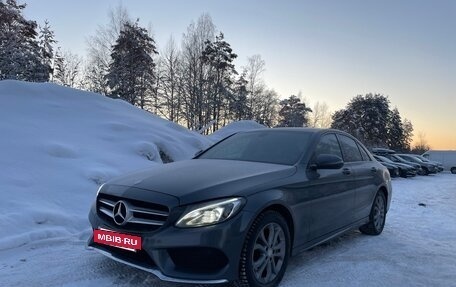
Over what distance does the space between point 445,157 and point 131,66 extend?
32118 mm

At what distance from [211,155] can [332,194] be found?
151 cm

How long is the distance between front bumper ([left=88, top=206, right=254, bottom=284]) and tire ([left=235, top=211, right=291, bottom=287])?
12cm

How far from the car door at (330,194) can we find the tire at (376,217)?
1.00 m

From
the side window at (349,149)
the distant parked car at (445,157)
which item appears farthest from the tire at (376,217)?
the distant parked car at (445,157)

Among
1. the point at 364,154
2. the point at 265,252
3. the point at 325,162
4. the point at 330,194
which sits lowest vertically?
the point at 265,252

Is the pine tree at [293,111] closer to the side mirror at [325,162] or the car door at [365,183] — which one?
the car door at [365,183]

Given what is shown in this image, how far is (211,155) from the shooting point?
5262mm

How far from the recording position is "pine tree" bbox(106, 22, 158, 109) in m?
42.0

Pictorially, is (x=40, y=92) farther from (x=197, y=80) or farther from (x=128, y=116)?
(x=197, y=80)

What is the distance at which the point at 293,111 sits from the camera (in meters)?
75.3

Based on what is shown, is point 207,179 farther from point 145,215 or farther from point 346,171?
point 346,171

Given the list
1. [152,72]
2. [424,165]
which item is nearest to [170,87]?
[152,72]

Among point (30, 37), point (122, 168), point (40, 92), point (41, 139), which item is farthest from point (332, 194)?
point (30, 37)

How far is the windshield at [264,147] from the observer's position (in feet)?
15.4
